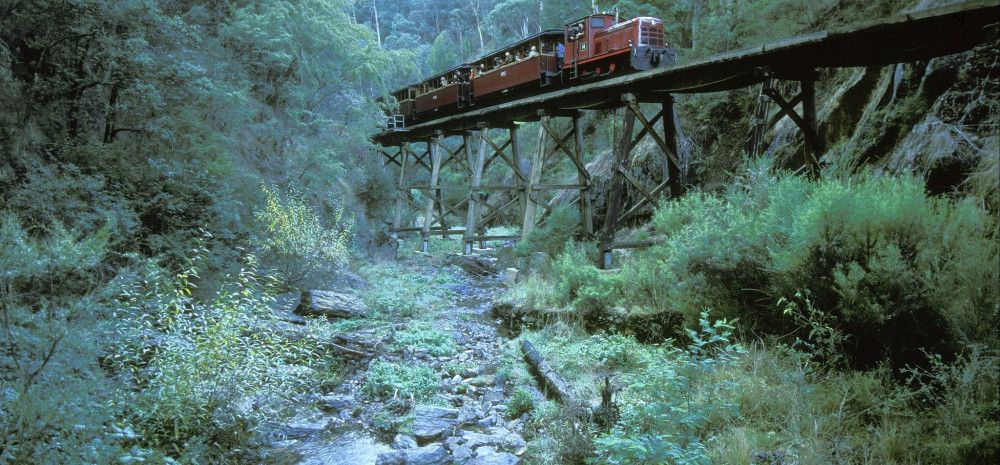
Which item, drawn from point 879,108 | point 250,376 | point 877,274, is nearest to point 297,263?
point 250,376

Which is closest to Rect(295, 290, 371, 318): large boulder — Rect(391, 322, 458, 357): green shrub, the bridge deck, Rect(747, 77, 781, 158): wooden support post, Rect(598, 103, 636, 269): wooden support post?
Rect(391, 322, 458, 357): green shrub

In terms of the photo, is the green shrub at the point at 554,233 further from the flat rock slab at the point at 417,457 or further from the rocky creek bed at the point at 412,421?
the flat rock slab at the point at 417,457

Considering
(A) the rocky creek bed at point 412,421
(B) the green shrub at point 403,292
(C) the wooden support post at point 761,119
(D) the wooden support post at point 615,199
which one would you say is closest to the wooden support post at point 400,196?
(B) the green shrub at point 403,292

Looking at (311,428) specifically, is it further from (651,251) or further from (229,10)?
(229,10)

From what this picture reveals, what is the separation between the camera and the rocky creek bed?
155 inches

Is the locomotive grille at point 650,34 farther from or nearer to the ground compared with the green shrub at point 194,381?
farther from the ground

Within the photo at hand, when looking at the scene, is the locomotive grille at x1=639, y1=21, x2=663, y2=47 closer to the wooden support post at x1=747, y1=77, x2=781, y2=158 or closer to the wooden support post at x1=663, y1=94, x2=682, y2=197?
the wooden support post at x1=663, y1=94, x2=682, y2=197

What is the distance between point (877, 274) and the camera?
3154 mm

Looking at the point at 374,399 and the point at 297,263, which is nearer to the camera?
the point at 374,399

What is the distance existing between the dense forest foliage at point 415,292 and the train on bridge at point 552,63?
7.58 ft

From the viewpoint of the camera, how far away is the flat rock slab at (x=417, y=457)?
3.83m

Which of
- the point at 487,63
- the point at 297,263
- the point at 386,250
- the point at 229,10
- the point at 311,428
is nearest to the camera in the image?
the point at 311,428

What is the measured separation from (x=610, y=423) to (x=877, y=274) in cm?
192

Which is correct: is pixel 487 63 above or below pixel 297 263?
above
